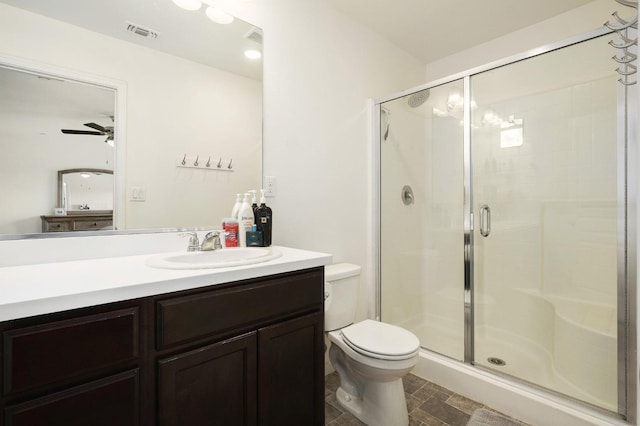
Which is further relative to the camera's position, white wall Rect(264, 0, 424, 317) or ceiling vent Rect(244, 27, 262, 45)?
white wall Rect(264, 0, 424, 317)

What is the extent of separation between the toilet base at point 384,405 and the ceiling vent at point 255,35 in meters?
1.93

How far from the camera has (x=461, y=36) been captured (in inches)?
95.5

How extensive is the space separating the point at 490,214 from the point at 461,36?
1458 millimetres

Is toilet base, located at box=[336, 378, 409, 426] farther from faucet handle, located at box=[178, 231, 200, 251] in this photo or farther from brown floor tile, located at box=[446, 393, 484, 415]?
faucet handle, located at box=[178, 231, 200, 251]

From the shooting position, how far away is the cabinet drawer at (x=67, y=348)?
2.13 ft

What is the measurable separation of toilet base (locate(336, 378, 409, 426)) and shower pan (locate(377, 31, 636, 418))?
63cm

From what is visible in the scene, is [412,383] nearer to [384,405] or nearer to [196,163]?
[384,405]

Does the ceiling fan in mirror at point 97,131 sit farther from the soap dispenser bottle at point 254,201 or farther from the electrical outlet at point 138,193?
the soap dispenser bottle at point 254,201

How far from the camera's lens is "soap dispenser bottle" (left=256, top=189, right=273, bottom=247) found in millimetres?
1523

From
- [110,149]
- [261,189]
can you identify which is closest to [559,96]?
[261,189]

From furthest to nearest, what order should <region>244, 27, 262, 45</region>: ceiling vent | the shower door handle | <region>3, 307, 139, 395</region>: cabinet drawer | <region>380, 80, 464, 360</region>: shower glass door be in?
1. <region>380, 80, 464, 360</region>: shower glass door
2. the shower door handle
3. <region>244, 27, 262, 45</region>: ceiling vent
4. <region>3, 307, 139, 395</region>: cabinet drawer

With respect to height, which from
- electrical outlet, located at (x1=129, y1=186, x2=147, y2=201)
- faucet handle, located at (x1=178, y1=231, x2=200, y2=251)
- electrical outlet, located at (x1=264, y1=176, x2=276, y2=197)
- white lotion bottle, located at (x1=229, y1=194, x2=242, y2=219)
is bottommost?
faucet handle, located at (x1=178, y1=231, x2=200, y2=251)

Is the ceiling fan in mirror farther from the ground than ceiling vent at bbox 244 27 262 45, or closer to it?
closer to it

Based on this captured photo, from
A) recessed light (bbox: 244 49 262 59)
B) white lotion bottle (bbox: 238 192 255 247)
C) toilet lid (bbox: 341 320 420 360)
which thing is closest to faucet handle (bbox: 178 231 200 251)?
white lotion bottle (bbox: 238 192 255 247)
